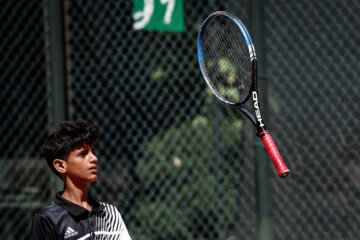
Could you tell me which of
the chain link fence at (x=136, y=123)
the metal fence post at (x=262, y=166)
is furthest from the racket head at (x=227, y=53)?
the chain link fence at (x=136, y=123)

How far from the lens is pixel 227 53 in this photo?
2.19m

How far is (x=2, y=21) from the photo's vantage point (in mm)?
3287

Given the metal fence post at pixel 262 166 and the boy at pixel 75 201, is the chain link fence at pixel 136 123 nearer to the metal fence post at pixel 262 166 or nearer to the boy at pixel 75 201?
the metal fence post at pixel 262 166

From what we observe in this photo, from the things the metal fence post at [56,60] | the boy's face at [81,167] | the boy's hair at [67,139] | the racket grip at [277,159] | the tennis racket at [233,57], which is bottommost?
the racket grip at [277,159]

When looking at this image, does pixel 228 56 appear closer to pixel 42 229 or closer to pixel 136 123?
pixel 42 229

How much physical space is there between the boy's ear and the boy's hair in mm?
11

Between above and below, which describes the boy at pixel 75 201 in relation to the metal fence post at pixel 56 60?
below

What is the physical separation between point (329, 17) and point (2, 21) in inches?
78.5

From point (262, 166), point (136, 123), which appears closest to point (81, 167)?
point (262, 166)

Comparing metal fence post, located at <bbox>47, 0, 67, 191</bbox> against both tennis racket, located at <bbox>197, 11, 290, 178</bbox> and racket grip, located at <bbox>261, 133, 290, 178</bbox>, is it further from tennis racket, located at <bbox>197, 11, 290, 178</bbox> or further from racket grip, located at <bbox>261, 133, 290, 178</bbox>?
racket grip, located at <bbox>261, 133, 290, 178</bbox>

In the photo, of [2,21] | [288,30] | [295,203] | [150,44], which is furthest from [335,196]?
[2,21]

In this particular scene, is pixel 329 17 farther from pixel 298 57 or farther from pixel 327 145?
pixel 327 145

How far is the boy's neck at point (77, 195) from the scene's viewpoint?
5.71 ft

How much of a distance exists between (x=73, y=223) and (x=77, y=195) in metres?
0.10
